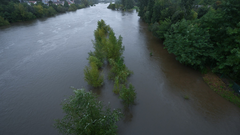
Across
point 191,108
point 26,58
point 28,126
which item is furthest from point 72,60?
point 191,108

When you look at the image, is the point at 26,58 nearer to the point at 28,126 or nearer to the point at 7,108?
the point at 7,108

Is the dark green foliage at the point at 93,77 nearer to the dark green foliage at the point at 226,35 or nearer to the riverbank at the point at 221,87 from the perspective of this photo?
the riverbank at the point at 221,87

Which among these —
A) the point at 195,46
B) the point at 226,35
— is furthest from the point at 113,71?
the point at 226,35

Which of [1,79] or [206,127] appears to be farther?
[1,79]

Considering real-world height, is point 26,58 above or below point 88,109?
below

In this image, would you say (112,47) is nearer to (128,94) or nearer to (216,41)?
(128,94)

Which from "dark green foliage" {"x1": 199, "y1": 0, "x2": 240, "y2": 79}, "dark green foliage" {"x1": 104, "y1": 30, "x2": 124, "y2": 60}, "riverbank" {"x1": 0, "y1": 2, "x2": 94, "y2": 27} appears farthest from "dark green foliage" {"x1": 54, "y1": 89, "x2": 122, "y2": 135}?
"riverbank" {"x1": 0, "y1": 2, "x2": 94, "y2": 27}
